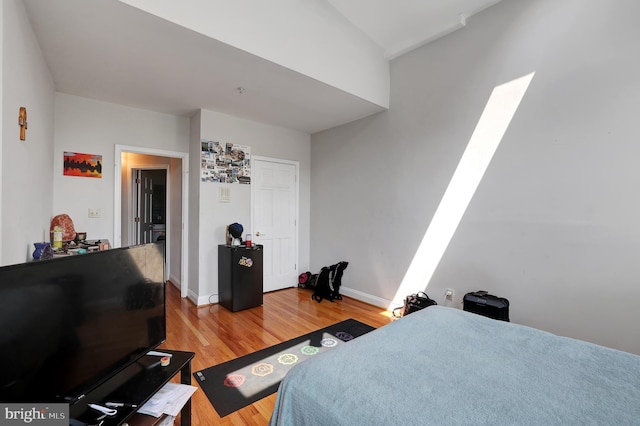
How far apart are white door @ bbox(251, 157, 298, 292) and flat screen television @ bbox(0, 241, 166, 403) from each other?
2.76m

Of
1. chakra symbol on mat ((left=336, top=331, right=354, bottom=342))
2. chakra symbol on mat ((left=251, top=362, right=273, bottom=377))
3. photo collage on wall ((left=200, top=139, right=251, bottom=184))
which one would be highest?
photo collage on wall ((left=200, top=139, right=251, bottom=184))

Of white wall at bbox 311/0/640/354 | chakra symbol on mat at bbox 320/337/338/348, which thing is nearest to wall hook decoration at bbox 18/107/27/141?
chakra symbol on mat at bbox 320/337/338/348

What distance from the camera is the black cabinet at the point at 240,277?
3418 mm

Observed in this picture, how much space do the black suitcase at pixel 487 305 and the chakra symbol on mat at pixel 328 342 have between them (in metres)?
1.29

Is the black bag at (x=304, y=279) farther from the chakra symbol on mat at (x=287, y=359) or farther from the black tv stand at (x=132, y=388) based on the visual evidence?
the black tv stand at (x=132, y=388)

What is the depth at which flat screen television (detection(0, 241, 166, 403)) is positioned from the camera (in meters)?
0.83

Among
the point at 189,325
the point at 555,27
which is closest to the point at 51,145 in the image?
the point at 189,325

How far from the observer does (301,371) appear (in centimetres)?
110

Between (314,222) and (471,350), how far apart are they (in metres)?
3.53

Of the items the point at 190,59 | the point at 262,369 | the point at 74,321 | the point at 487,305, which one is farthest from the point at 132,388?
the point at 487,305

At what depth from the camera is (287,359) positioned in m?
2.33

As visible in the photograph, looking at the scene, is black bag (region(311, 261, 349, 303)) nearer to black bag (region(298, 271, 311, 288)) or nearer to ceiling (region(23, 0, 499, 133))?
black bag (region(298, 271, 311, 288))

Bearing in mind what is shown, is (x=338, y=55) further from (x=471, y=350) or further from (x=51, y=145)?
(x=51, y=145)

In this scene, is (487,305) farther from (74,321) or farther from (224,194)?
(224,194)
